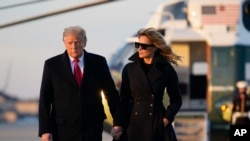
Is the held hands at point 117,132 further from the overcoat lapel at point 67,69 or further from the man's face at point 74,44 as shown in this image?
the man's face at point 74,44

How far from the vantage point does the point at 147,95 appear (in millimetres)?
7730

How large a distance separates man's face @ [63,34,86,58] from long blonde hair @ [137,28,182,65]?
1.48ft

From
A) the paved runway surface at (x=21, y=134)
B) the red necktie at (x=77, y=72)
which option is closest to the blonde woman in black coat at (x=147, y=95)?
the red necktie at (x=77, y=72)

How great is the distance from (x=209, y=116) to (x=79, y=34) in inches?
638

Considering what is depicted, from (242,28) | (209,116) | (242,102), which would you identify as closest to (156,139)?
(242,102)

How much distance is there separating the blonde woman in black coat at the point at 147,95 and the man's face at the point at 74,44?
0.39m

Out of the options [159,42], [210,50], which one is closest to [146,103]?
[159,42]

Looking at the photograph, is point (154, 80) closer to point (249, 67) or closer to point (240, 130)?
point (240, 130)

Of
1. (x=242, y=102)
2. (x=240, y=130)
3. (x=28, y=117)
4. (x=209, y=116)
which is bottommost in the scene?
(x=28, y=117)

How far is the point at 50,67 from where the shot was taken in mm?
7699

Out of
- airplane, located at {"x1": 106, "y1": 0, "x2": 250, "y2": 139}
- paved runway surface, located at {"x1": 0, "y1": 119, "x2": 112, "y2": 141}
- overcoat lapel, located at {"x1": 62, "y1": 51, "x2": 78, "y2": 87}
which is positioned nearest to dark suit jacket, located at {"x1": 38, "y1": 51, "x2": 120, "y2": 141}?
overcoat lapel, located at {"x1": 62, "y1": 51, "x2": 78, "y2": 87}

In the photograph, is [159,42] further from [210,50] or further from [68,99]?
[210,50]

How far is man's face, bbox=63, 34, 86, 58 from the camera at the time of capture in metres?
7.51

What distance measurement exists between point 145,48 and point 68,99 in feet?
2.09
